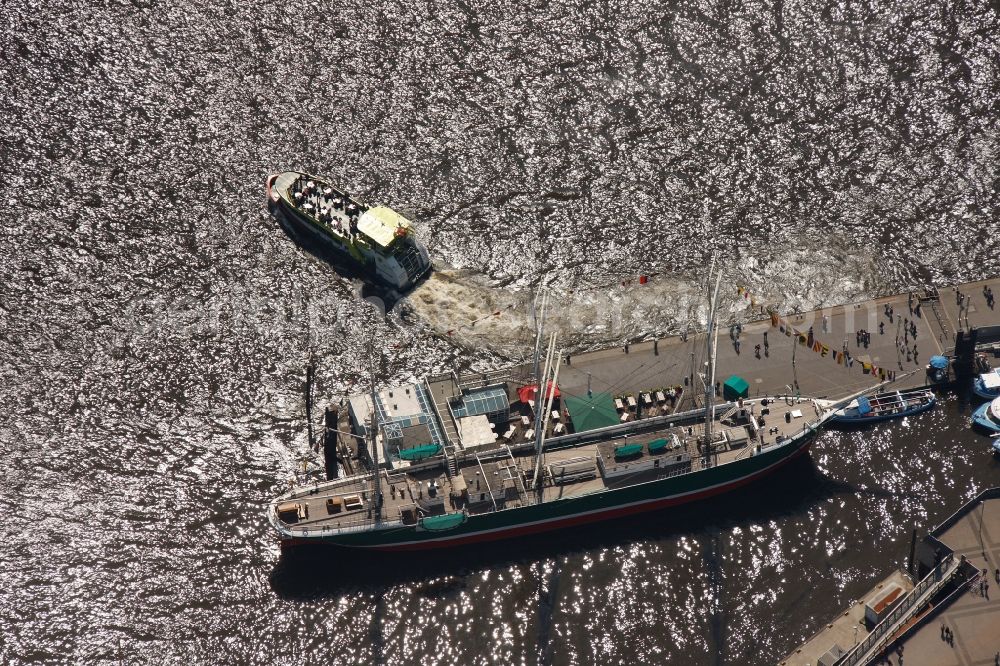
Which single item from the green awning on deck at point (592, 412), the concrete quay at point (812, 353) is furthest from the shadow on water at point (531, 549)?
the concrete quay at point (812, 353)

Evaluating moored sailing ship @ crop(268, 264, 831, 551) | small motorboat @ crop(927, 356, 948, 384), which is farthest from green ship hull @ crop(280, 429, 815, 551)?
small motorboat @ crop(927, 356, 948, 384)

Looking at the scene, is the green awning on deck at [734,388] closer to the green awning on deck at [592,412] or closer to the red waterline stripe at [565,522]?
the red waterline stripe at [565,522]

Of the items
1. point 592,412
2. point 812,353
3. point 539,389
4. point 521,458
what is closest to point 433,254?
point 539,389

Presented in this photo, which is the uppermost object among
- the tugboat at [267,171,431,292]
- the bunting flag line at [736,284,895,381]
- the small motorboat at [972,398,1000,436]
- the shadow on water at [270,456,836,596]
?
the tugboat at [267,171,431,292]

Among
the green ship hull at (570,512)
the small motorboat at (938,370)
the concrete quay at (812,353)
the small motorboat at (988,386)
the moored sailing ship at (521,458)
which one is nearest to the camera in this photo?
the green ship hull at (570,512)

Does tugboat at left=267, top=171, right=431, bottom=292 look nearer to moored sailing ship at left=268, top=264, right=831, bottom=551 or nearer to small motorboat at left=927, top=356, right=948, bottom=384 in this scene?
moored sailing ship at left=268, top=264, right=831, bottom=551

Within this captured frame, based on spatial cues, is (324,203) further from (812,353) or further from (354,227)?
(812,353)

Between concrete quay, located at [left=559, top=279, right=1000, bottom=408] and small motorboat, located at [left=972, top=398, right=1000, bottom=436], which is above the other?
concrete quay, located at [left=559, top=279, right=1000, bottom=408]
